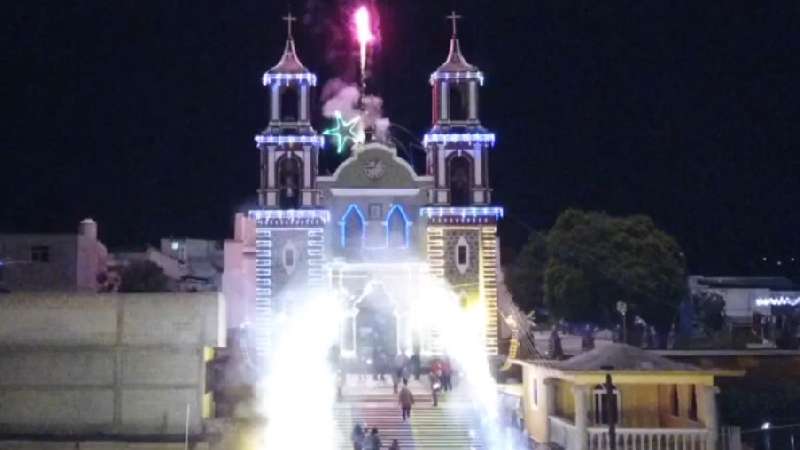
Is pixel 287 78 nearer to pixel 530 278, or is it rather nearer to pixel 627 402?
pixel 530 278

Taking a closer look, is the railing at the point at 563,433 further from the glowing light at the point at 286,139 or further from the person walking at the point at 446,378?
the glowing light at the point at 286,139

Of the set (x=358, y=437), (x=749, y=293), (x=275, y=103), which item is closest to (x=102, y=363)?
(x=358, y=437)

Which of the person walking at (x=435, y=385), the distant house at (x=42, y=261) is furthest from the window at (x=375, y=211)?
the distant house at (x=42, y=261)

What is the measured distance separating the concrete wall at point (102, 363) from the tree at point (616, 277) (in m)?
27.6

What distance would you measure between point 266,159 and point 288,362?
443 inches

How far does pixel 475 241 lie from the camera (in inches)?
2201

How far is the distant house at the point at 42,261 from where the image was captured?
67.0 metres

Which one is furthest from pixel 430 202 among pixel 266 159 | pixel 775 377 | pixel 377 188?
pixel 775 377

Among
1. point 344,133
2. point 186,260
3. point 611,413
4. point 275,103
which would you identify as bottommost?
point 611,413

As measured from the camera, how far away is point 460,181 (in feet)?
186

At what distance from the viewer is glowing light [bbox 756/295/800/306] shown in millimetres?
84062

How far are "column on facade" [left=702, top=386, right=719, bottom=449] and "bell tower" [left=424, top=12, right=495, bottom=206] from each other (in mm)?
23277

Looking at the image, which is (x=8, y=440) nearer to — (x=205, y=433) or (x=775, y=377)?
(x=205, y=433)

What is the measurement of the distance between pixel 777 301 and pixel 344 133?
39695 millimetres
